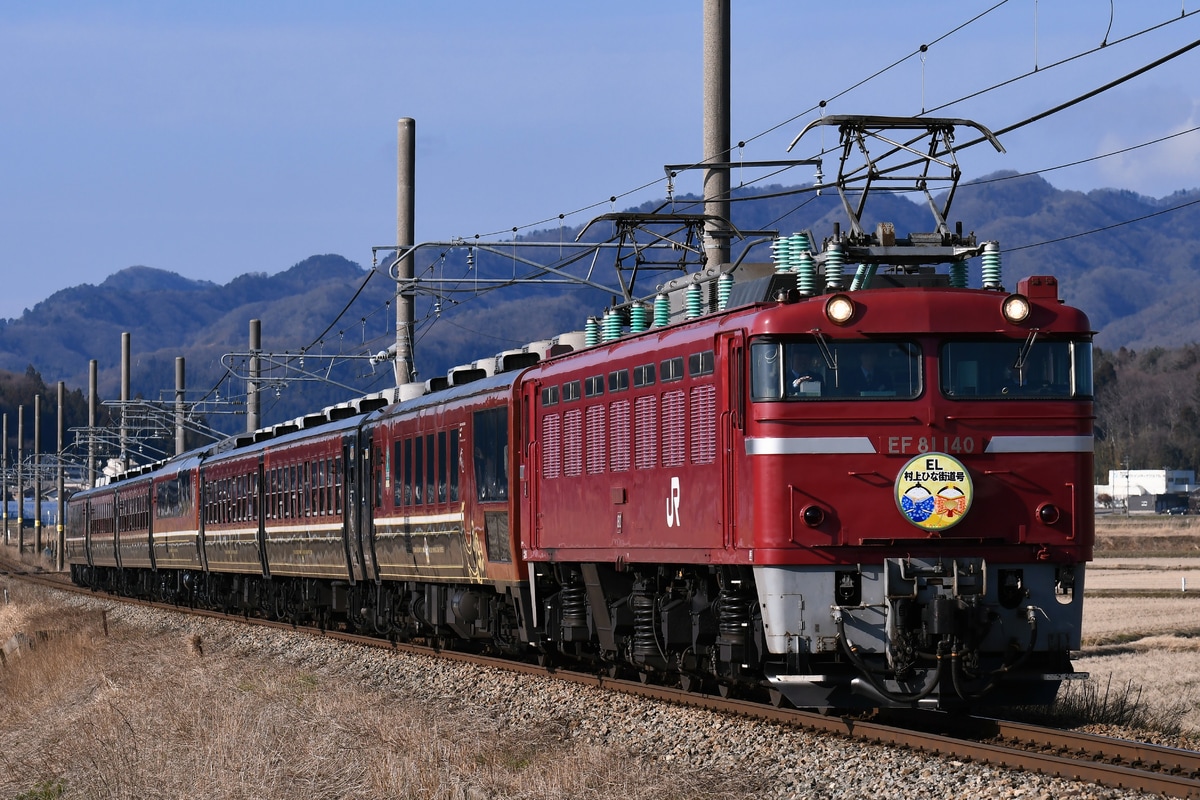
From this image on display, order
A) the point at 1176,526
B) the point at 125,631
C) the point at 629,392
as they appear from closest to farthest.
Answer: the point at 629,392, the point at 125,631, the point at 1176,526

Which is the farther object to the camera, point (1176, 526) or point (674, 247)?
point (1176, 526)

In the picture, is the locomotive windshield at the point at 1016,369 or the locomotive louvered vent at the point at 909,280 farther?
the locomotive louvered vent at the point at 909,280

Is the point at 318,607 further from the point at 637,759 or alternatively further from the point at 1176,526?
the point at 1176,526

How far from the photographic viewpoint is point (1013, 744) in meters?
13.2

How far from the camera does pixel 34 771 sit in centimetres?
1500

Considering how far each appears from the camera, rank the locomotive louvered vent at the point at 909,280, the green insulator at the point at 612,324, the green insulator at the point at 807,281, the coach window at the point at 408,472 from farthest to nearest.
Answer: the coach window at the point at 408,472
the green insulator at the point at 612,324
the locomotive louvered vent at the point at 909,280
the green insulator at the point at 807,281

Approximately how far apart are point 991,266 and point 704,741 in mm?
4813

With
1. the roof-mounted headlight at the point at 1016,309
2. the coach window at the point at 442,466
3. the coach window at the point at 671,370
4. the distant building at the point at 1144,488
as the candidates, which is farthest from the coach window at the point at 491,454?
the distant building at the point at 1144,488

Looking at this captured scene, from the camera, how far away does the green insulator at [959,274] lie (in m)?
16.0

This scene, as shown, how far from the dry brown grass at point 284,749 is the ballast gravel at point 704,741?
0.26 meters

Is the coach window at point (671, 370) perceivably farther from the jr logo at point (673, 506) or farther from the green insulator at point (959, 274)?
the green insulator at point (959, 274)

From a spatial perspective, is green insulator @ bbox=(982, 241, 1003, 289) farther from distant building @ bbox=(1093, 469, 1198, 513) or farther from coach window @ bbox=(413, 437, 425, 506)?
distant building @ bbox=(1093, 469, 1198, 513)

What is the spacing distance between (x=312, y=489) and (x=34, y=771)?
16438mm

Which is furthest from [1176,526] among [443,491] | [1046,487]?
[1046,487]
